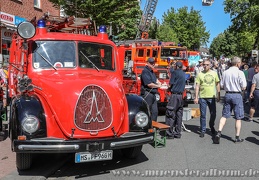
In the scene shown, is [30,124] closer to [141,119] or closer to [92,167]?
[92,167]

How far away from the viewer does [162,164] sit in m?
5.88

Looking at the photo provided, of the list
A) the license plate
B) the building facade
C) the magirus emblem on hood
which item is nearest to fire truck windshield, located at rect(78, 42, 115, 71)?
the magirus emblem on hood

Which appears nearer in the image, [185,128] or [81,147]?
[81,147]

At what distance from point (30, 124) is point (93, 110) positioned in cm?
95

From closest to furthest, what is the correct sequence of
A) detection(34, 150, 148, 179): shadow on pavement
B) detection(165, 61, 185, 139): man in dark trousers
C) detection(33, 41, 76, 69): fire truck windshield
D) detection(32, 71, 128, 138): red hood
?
1. detection(32, 71, 128, 138): red hood
2. detection(34, 150, 148, 179): shadow on pavement
3. detection(33, 41, 76, 69): fire truck windshield
4. detection(165, 61, 185, 139): man in dark trousers

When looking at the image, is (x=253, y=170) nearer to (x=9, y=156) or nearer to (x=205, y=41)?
(x=9, y=156)

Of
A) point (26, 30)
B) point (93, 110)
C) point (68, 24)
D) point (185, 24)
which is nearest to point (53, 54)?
point (26, 30)

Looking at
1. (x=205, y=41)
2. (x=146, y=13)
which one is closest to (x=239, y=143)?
(x=146, y=13)

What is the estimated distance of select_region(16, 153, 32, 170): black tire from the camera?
519 centimetres

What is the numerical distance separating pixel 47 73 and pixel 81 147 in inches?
66.4

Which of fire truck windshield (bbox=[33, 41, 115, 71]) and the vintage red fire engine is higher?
fire truck windshield (bbox=[33, 41, 115, 71])

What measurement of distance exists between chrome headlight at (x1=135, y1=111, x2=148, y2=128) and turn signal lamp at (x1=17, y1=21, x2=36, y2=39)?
7.62 ft

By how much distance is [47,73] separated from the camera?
5820mm

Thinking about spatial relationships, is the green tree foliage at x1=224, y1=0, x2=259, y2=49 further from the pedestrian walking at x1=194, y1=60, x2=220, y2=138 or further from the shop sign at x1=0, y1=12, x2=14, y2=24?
the pedestrian walking at x1=194, y1=60, x2=220, y2=138
